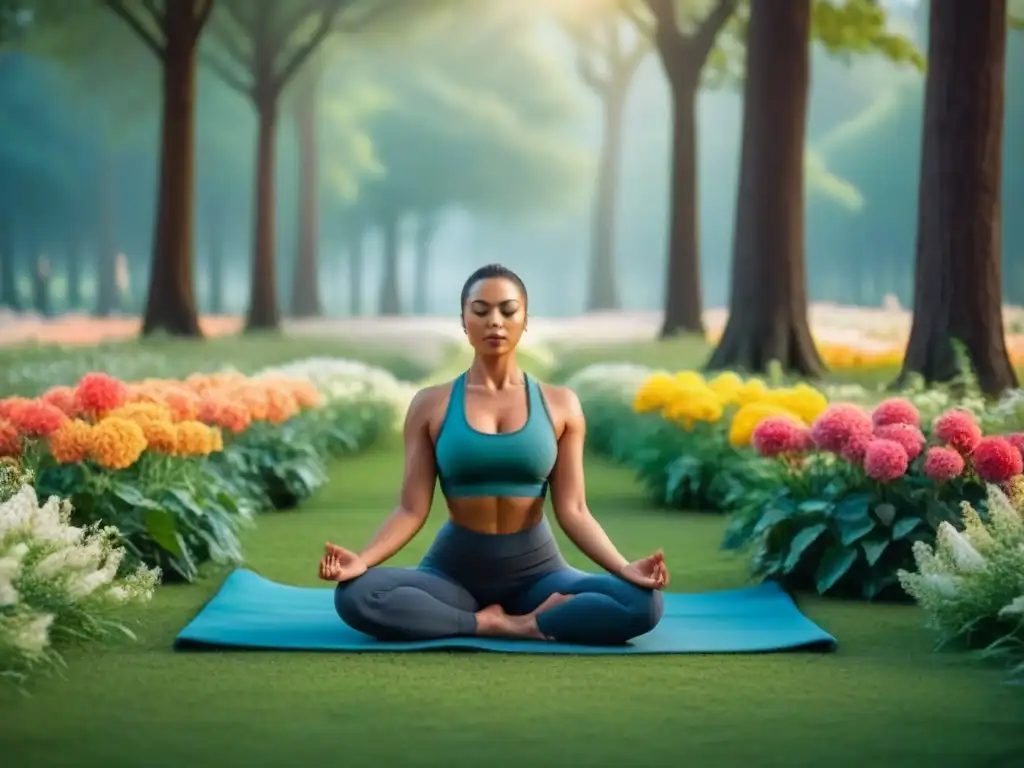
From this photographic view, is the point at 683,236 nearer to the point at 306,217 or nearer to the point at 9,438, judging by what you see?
the point at 306,217

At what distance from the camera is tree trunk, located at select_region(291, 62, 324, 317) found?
35188 mm

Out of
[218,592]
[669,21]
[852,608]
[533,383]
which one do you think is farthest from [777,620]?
[669,21]

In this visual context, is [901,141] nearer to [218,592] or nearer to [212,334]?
[212,334]

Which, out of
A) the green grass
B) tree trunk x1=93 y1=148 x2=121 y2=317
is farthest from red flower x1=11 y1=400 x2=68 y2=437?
tree trunk x1=93 y1=148 x2=121 y2=317

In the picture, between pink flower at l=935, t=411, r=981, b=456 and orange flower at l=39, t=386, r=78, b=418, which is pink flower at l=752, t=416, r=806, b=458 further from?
orange flower at l=39, t=386, r=78, b=418

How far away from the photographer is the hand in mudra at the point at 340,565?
5961 millimetres

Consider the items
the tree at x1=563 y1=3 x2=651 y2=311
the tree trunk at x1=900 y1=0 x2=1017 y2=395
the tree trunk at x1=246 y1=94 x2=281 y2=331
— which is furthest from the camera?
the tree at x1=563 y1=3 x2=651 y2=311

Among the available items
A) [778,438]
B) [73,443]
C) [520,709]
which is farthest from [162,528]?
[520,709]

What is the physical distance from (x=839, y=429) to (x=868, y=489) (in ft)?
1.11

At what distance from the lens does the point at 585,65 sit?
117 feet

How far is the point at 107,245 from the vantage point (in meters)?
39.2

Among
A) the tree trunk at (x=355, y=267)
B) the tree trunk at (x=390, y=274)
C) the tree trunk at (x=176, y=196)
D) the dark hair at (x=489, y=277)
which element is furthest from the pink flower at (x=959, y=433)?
the tree trunk at (x=355, y=267)

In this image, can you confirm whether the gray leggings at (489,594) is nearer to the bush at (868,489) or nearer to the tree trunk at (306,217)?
the bush at (868,489)

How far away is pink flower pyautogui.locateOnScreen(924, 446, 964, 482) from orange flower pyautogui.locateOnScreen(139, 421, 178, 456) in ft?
10.8
